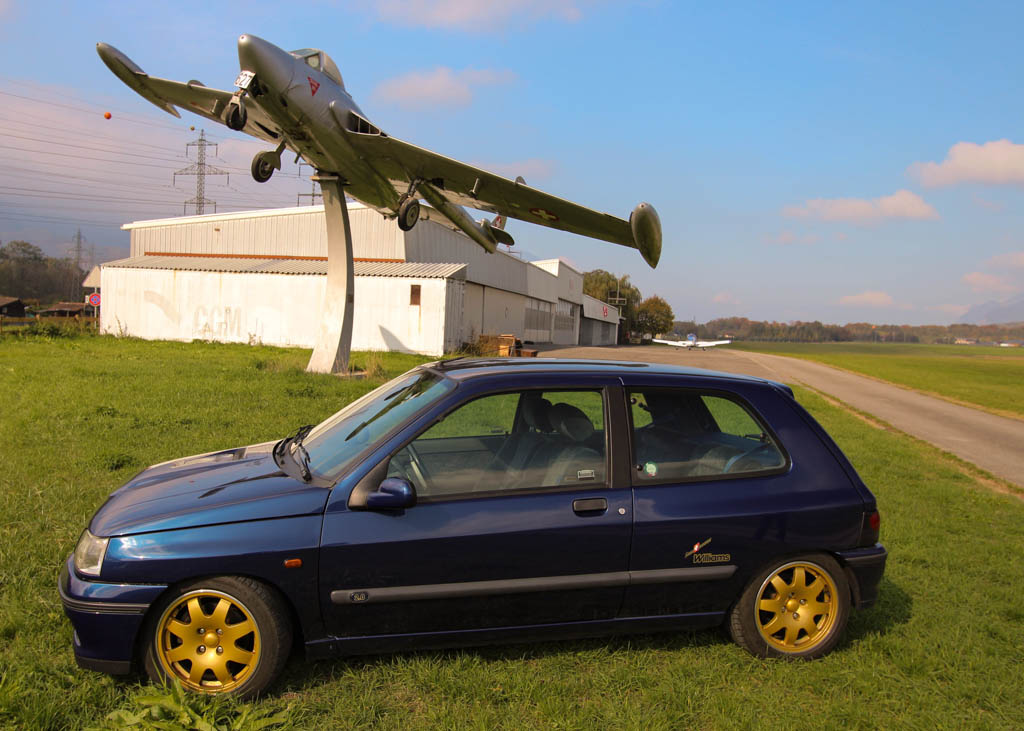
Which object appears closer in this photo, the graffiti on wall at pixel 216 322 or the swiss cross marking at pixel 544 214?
the swiss cross marking at pixel 544 214

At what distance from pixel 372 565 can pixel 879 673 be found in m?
2.64

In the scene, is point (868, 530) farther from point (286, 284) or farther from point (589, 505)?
point (286, 284)

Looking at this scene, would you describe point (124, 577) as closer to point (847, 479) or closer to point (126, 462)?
point (847, 479)

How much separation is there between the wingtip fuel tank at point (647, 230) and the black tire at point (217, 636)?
8.39 meters

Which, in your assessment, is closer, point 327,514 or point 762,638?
point 327,514

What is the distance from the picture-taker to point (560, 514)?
322 cm

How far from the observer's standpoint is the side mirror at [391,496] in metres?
3.01

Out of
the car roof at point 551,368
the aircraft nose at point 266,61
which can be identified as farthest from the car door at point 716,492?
the aircraft nose at point 266,61

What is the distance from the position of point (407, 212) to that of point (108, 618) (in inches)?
483

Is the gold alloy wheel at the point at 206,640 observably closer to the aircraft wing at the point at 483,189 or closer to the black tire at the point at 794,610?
the black tire at the point at 794,610

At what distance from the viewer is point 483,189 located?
15.0m

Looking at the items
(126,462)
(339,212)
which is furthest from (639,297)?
(126,462)

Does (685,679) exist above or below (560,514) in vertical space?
below

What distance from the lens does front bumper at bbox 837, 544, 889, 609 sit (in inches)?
141
